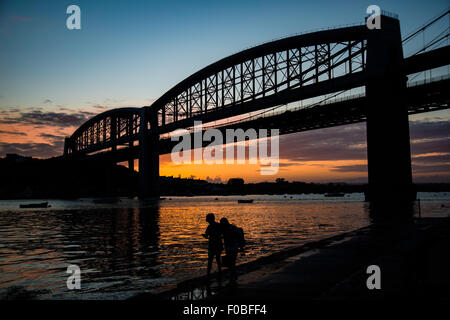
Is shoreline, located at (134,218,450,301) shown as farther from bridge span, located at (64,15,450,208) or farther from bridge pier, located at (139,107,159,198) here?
bridge pier, located at (139,107,159,198)

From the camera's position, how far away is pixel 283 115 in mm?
82062

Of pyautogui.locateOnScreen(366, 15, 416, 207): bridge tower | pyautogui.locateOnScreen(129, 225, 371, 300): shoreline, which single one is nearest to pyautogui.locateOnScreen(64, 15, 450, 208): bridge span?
pyautogui.locateOnScreen(366, 15, 416, 207): bridge tower

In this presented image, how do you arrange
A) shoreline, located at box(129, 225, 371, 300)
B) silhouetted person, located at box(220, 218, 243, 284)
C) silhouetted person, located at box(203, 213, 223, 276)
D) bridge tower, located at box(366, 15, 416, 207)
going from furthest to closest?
bridge tower, located at box(366, 15, 416, 207) < silhouetted person, located at box(203, 213, 223, 276) < silhouetted person, located at box(220, 218, 243, 284) < shoreline, located at box(129, 225, 371, 300)

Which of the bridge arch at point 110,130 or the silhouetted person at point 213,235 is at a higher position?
the bridge arch at point 110,130

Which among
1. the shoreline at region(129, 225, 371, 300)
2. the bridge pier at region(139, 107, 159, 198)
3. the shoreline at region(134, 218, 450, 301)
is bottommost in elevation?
the shoreline at region(129, 225, 371, 300)

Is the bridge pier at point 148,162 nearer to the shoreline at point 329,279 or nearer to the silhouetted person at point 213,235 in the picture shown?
the shoreline at point 329,279

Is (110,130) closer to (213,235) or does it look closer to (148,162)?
(148,162)

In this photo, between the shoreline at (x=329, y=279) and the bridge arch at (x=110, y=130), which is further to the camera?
the bridge arch at (x=110, y=130)

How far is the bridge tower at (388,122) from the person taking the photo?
50281mm

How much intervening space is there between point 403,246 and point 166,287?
8786mm

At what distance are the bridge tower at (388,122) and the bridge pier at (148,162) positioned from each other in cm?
6632

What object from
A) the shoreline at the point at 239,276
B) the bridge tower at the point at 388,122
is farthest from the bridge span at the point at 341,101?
the shoreline at the point at 239,276

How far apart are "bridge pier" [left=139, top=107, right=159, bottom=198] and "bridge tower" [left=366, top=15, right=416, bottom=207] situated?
218ft

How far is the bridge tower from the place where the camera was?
5028 centimetres
